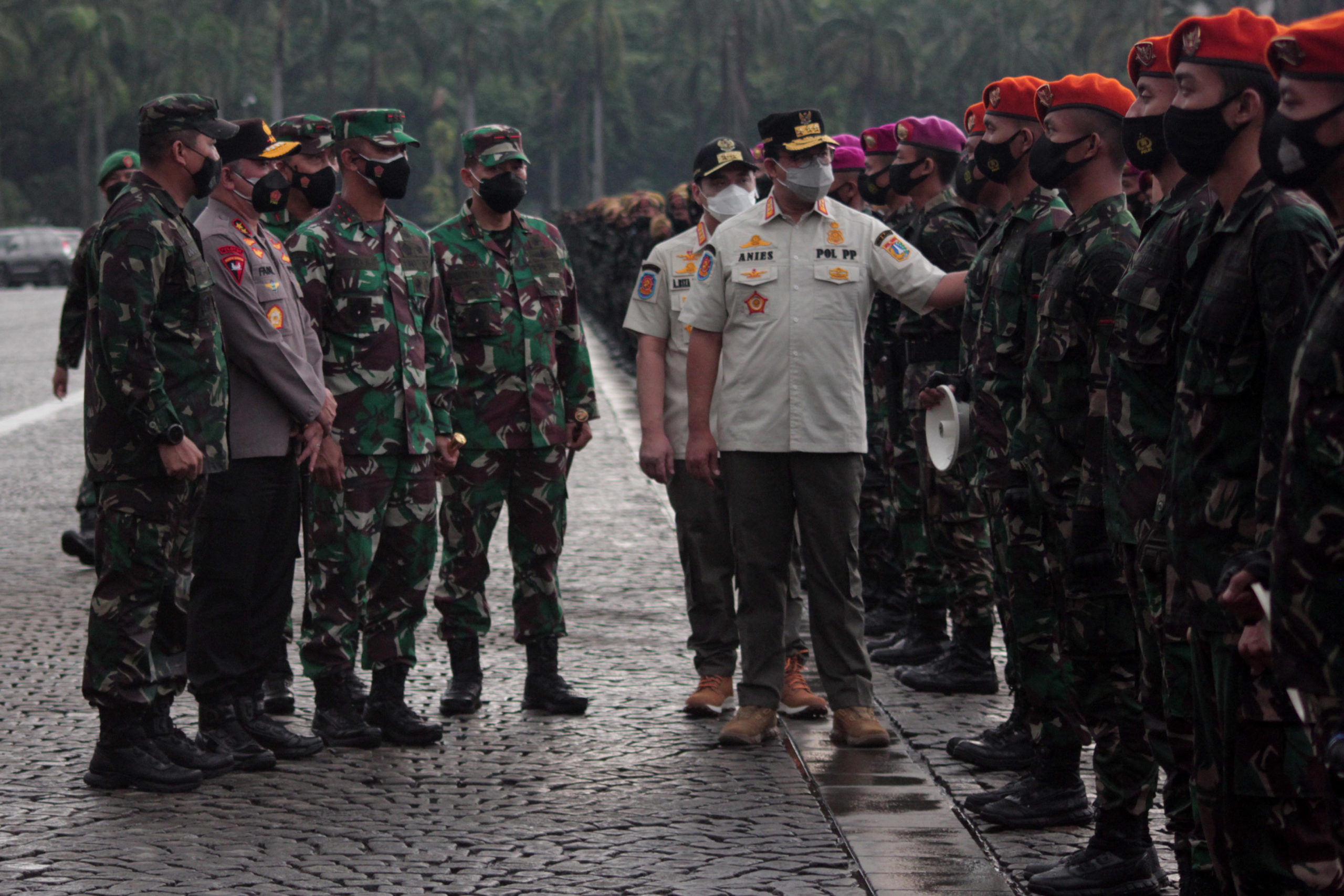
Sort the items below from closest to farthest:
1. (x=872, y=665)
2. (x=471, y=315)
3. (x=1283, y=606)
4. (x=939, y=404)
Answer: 1. (x=1283, y=606)
2. (x=939, y=404)
3. (x=471, y=315)
4. (x=872, y=665)

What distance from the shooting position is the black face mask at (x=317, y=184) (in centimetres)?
637

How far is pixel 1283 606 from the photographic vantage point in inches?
99.4

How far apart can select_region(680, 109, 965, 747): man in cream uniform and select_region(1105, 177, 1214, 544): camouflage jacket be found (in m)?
2.05

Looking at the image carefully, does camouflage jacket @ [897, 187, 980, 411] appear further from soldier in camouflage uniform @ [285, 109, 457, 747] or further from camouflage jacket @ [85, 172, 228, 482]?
camouflage jacket @ [85, 172, 228, 482]

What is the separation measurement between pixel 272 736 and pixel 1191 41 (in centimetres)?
376

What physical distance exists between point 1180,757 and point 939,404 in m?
2.05

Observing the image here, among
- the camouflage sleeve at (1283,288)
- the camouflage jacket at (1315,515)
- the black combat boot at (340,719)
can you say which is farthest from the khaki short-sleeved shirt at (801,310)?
the camouflage jacket at (1315,515)

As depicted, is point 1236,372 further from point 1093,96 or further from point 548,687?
point 548,687

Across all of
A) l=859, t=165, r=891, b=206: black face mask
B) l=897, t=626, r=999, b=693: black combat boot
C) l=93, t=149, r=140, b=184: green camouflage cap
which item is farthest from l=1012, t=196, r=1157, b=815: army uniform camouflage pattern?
l=93, t=149, r=140, b=184: green camouflage cap

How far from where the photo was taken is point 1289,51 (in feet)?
8.84

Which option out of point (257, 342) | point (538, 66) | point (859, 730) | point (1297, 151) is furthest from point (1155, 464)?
point (538, 66)

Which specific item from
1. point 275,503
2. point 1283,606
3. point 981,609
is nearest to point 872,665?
point 981,609

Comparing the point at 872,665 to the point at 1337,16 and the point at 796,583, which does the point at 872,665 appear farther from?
the point at 1337,16

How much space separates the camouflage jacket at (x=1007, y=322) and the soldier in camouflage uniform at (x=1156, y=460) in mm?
1064
